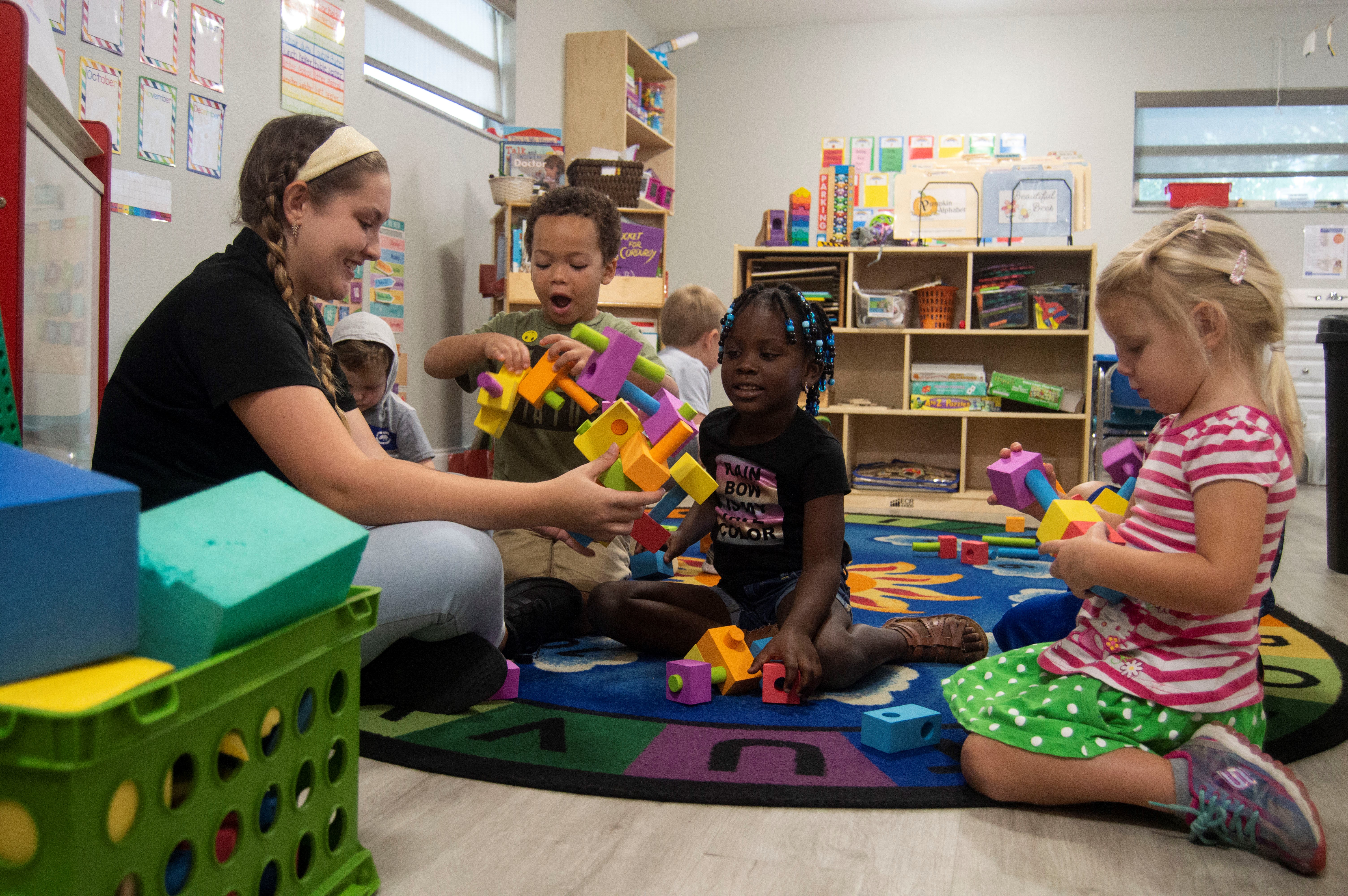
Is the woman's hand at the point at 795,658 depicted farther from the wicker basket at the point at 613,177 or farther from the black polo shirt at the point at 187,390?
the wicker basket at the point at 613,177

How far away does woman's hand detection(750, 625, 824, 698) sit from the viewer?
A: 133cm

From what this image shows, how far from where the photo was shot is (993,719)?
3.51 ft

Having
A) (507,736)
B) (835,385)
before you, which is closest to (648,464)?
(507,736)

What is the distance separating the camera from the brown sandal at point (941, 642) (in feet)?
5.33

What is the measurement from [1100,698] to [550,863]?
614 mm

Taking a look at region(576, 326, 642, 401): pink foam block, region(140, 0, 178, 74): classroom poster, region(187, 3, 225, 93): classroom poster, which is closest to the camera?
region(576, 326, 642, 401): pink foam block

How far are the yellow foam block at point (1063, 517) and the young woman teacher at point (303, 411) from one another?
1.56 ft

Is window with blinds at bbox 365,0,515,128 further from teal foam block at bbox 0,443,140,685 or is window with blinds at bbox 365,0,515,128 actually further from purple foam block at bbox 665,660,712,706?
teal foam block at bbox 0,443,140,685

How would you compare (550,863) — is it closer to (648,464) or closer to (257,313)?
(648,464)

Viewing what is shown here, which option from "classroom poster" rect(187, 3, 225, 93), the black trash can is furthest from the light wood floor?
"classroom poster" rect(187, 3, 225, 93)

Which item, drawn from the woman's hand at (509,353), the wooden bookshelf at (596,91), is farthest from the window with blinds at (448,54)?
the woman's hand at (509,353)

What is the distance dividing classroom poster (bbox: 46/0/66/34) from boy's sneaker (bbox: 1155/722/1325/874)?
2465 millimetres

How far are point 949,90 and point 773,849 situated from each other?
5.60 metres

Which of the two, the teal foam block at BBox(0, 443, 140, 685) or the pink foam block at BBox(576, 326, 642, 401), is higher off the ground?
the pink foam block at BBox(576, 326, 642, 401)
